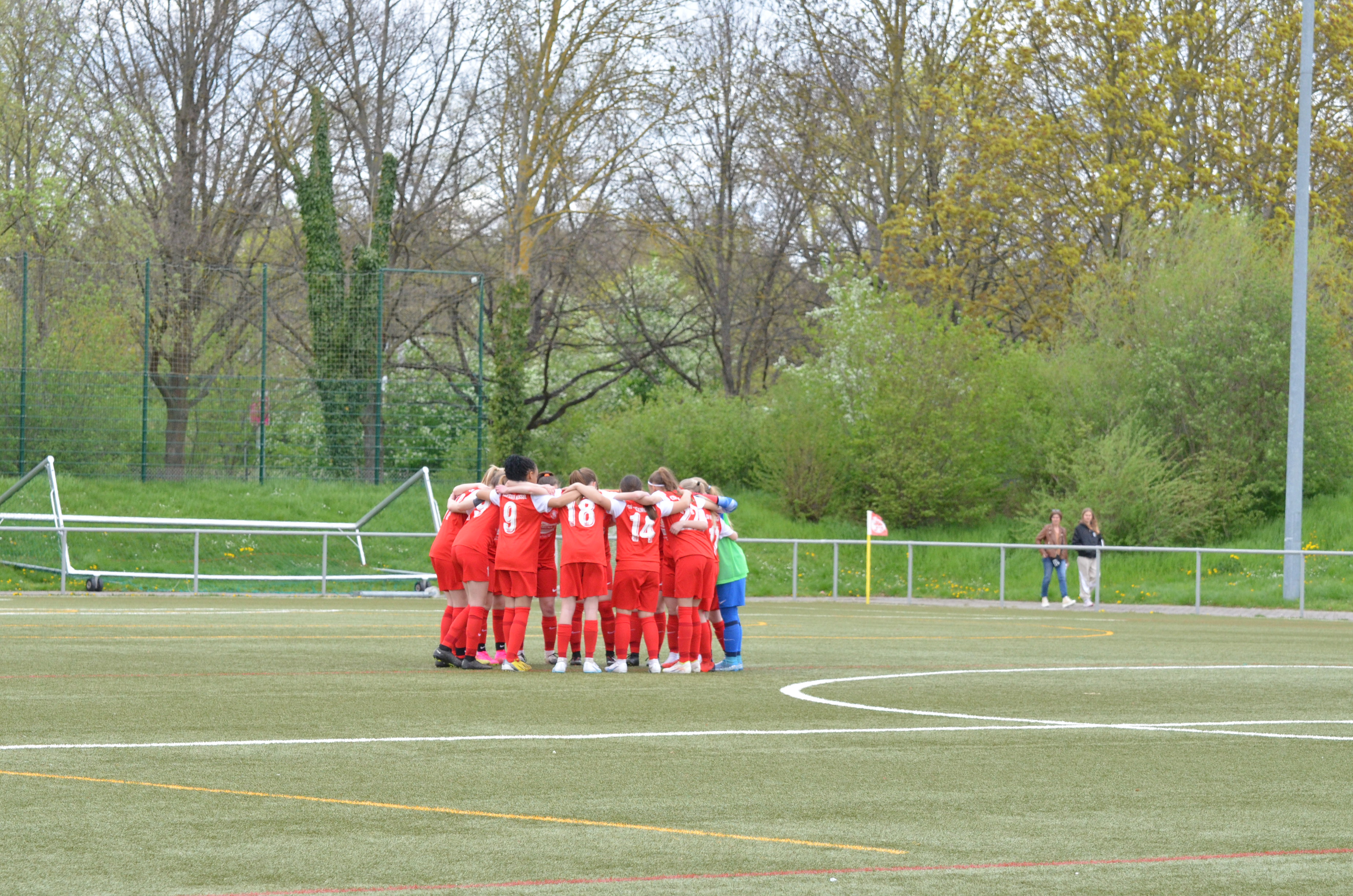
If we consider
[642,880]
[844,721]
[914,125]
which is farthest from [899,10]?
[642,880]

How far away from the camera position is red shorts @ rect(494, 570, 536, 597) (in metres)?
13.2

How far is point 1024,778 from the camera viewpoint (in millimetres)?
7992

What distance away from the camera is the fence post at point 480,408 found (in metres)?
34.4

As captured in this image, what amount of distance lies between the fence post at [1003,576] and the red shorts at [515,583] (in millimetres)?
17446

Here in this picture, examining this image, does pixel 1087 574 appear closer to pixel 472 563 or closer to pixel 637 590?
pixel 637 590

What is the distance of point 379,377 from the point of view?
34.7 metres

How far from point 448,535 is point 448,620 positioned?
795 mm

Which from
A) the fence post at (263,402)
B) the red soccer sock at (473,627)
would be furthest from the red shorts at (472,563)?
the fence post at (263,402)

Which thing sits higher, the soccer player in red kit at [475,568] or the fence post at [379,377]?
the fence post at [379,377]

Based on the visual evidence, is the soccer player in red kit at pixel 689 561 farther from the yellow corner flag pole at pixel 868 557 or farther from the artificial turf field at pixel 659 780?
the yellow corner flag pole at pixel 868 557

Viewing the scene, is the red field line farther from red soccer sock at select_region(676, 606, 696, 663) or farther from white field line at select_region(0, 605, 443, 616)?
white field line at select_region(0, 605, 443, 616)

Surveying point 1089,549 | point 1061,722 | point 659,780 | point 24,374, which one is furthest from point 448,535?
point 24,374

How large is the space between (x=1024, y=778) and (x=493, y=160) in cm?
3756

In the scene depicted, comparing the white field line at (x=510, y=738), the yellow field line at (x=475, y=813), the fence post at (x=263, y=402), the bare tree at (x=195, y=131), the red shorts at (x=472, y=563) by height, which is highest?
the bare tree at (x=195, y=131)
